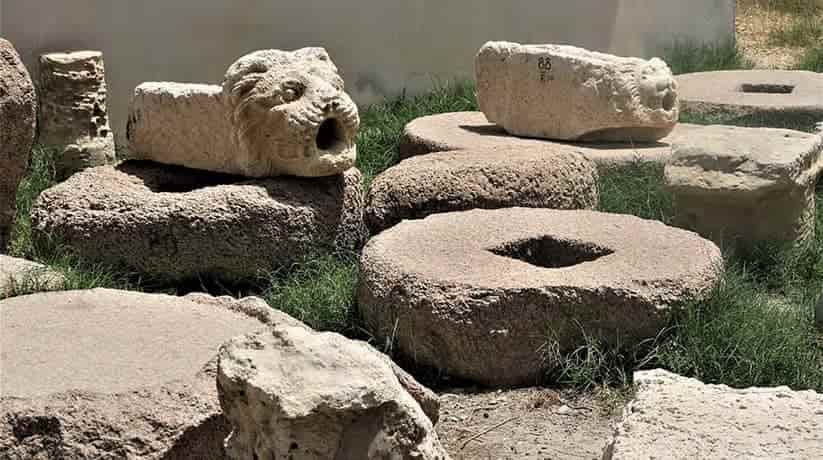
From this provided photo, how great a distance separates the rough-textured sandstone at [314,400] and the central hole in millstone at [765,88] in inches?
225

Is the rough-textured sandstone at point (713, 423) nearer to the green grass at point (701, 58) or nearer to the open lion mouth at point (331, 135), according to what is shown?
the open lion mouth at point (331, 135)

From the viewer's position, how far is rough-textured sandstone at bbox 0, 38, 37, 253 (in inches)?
191

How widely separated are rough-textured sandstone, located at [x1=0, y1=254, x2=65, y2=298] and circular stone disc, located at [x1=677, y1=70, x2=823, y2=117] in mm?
4047

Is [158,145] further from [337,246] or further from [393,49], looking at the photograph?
[393,49]

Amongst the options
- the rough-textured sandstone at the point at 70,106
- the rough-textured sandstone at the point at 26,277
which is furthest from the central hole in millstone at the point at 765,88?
the rough-textured sandstone at the point at 26,277

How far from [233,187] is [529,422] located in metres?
1.67

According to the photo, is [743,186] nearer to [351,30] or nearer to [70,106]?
[70,106]

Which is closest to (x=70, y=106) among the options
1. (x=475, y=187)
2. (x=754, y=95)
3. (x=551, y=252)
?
(x=475, y=187)

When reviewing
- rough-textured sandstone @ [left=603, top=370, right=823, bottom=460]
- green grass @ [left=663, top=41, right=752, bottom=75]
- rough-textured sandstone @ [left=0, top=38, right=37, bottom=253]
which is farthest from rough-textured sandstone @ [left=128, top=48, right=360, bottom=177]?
green grass @ [left=663, top=41, right=752, bottom=75]

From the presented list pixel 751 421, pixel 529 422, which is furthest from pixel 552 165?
pixel 751 421

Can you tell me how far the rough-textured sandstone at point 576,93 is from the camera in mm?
6145

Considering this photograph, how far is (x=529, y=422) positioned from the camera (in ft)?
12.8

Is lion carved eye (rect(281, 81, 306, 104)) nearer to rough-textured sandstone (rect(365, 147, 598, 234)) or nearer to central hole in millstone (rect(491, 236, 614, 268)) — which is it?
rough-textured sandstone (rect(365, 147, 598, 234))

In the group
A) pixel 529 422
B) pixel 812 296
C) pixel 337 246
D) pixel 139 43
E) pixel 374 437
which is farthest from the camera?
pixel 139 43
